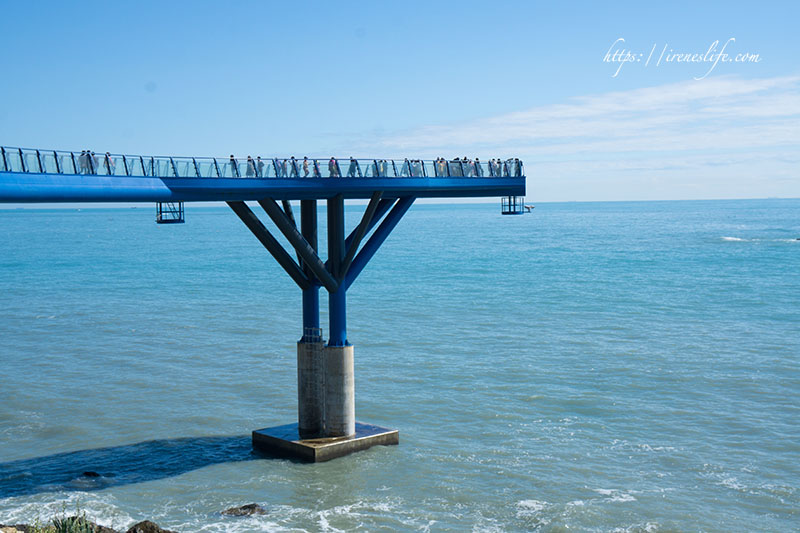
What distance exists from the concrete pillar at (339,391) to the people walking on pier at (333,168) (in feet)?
18.4

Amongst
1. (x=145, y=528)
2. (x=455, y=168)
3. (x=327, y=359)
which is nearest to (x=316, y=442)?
(x=327, y=359)

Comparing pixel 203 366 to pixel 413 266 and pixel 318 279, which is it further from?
pixel 413 266

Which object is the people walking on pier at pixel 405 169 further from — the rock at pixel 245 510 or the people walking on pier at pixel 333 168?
the rock at pixel 245 510

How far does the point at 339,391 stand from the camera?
28.5 m

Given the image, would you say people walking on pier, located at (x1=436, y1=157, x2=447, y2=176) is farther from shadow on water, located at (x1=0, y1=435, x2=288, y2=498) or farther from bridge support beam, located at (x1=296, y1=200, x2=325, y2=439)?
shadow on water, located at (x1=0, y1=435, x2=288, y2=498)

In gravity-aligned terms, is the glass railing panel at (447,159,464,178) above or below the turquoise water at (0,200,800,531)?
above

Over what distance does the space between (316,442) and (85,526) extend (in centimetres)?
1234

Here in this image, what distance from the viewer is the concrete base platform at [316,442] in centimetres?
2808

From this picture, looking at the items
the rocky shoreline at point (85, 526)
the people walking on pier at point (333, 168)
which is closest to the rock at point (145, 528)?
the rocky shoreline at point (85, 526)

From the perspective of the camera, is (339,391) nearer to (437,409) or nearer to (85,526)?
(437,409)

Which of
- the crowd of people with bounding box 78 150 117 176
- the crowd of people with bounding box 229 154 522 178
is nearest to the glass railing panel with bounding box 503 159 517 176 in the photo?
the crowd of people with bounding box 229 154 522 178

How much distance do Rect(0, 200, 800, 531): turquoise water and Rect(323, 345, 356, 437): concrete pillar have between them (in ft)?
3.68

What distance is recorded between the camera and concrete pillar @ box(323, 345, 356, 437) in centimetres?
2858

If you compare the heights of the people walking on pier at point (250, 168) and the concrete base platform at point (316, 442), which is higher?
the people walking on pier at point (250, 168)
